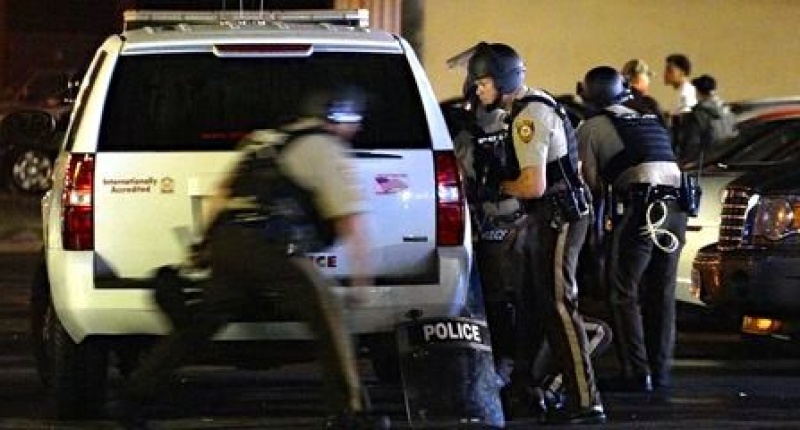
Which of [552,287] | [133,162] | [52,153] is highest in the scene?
[133,162]

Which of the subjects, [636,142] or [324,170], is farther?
[636,142]

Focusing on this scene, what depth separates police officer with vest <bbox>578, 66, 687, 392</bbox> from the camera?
31.9 feet

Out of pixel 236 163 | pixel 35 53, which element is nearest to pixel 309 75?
pixel 236 163

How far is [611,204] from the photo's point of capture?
9.91 metres

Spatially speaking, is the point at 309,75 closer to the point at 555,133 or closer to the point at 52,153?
the point at 555,133

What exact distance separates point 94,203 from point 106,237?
150mm

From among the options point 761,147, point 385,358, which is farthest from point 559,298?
point 761,147

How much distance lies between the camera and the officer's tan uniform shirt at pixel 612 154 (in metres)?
9.74

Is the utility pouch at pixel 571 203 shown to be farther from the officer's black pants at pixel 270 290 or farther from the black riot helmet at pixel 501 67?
the officer's black pants at pixel 270 290

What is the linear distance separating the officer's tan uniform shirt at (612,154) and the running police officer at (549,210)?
891 millimetres

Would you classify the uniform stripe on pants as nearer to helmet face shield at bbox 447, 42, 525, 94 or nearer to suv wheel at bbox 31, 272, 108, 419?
helmet face shield at bbox 447, 42, 525, 94

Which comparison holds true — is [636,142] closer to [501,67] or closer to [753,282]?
[753,282]

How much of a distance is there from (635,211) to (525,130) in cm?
136

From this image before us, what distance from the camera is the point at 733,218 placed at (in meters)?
10.5
